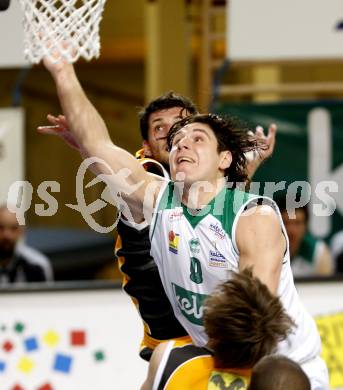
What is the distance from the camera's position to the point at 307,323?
452cm

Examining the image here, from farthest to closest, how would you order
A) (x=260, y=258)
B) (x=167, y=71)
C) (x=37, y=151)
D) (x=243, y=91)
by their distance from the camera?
1. (x=37, y=151)
2. (x=167, y=71)
3. (x=243, y=91)
4. (x=260, y=258)

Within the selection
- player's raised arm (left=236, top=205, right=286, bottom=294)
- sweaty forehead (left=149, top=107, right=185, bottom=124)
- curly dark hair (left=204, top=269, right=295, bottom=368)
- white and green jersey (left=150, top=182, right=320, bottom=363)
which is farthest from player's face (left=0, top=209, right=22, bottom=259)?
curly dark hair (left=204, top=269, right=295, bottom=368)

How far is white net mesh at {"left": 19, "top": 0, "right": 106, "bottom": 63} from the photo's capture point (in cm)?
443

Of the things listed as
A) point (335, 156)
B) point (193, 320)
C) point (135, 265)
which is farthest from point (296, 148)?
point (193, 320)

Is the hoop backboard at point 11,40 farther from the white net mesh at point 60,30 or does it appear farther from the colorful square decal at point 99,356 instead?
the white net mesh at point 60,30

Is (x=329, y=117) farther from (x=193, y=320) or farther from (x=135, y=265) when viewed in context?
(x=193, y=320)

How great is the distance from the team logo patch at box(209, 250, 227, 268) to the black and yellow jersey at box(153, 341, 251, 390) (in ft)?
1.17

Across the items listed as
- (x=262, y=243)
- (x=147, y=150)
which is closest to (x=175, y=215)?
(x=262, y=243)

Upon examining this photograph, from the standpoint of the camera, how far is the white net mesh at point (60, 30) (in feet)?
14.5

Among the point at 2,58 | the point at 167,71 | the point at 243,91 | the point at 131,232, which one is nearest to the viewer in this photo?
the point at 131,232

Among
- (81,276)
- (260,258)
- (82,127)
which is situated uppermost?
(82,127)

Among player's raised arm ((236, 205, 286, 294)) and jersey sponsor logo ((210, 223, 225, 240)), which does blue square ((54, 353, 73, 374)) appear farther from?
player's raised arm ((236, 205, 286, 294))

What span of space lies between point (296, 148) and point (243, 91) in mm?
843

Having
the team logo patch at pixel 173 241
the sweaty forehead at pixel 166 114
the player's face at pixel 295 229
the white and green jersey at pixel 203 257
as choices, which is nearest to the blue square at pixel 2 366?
the player's face at pixel 295 229
